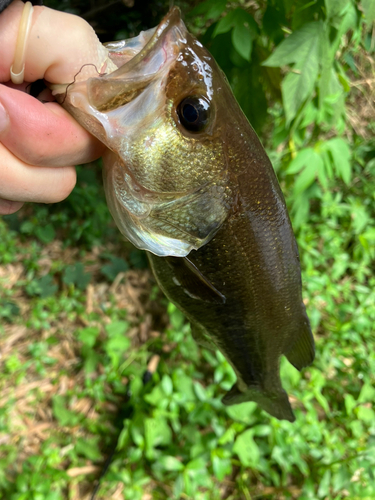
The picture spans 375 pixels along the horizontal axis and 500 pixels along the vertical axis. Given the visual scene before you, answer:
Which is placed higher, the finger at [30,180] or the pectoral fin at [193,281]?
the finger at [30,180]

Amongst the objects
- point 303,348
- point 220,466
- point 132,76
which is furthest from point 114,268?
point 132,76

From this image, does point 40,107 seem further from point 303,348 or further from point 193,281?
point 303,348

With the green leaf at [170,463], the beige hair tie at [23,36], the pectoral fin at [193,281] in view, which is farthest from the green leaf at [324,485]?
the beige hair tie at [23,36]

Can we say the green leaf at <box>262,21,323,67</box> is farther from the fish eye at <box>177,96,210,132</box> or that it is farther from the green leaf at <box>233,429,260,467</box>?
the green leaf at <box>233,429,260,467</box>

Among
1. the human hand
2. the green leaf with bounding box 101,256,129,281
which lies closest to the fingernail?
the human hand

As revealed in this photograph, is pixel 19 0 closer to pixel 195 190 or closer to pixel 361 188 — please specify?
pixel 195 190

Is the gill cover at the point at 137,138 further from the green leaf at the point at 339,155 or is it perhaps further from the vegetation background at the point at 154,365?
the green leaf at the point at 339,155

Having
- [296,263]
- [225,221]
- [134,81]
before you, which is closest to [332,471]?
[296,263]
